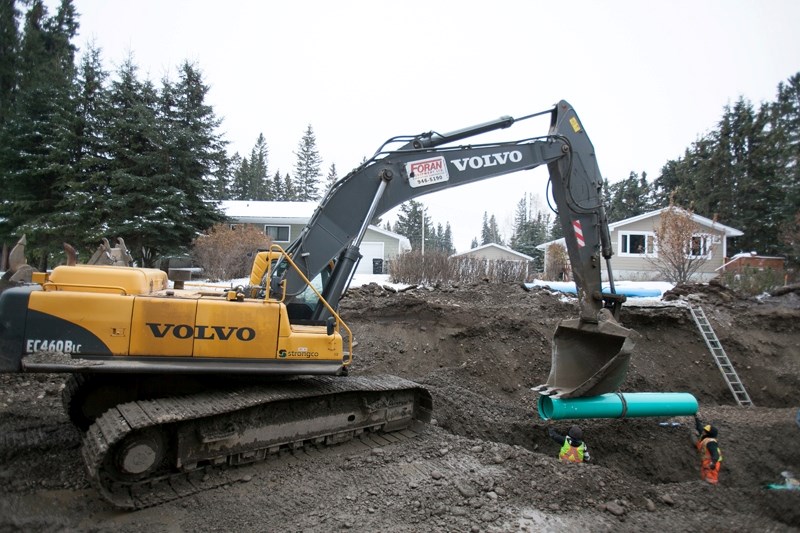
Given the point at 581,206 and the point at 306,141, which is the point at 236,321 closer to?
the point at 581,206

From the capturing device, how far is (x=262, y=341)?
178 inches

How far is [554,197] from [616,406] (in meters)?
2.60

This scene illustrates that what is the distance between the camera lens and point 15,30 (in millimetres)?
20406

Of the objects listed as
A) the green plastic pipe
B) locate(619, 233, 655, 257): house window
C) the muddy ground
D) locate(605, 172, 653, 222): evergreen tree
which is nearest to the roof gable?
locate(619, 233, 655, 257): house window

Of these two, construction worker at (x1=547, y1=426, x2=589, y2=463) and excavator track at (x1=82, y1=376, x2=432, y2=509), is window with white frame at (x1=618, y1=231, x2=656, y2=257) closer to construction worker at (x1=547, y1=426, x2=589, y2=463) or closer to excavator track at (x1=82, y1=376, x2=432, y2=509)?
construction worker at (x1=547, y1=426, x2=589, y2=463)

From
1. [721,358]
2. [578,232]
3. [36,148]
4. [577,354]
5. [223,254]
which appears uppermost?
[36,148]

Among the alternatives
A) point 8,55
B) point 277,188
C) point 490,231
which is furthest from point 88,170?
point 490,231

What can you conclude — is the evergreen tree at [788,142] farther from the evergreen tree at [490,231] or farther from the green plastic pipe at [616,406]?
the evergreen tree at [490,231]

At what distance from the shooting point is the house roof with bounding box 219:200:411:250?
92.8 feet

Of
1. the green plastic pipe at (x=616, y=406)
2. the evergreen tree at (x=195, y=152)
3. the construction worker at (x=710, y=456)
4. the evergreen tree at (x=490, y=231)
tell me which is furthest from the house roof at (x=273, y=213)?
the evergreen tree at (x=490, y=231)

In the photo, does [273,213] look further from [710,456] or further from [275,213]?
[710,456]

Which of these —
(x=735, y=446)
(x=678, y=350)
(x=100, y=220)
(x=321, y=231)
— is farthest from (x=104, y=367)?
(x=100, y=220)

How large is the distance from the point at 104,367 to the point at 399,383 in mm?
2868

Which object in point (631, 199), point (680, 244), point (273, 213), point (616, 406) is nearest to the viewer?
point (616, 406)
